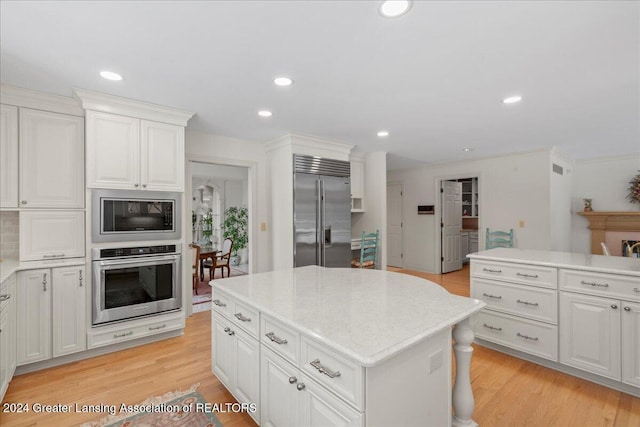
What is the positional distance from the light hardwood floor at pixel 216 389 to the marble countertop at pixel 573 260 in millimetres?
891

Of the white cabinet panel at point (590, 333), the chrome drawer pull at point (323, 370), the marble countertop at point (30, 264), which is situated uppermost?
the marble countertop at point (30, 264)

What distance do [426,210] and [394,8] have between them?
5509mm

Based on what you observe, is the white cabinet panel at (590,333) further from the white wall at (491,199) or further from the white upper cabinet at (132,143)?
the white upper cabinet at (132,143)

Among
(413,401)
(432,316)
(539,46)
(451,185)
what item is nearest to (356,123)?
(539,46)

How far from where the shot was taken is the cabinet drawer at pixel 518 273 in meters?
2.50

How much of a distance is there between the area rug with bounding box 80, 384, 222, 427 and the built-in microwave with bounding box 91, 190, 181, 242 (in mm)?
1477

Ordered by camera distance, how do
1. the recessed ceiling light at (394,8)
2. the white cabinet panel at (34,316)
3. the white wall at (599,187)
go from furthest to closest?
the white wall at (599,187)
the white cabinet panel at (34,316)
the recessed ceiling light at (394,8)

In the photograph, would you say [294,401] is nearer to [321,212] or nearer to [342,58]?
[342,58]

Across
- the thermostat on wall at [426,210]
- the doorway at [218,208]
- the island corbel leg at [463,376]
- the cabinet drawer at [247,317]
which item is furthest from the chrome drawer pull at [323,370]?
the doorway at [218,208]

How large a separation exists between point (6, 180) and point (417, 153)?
5.21 meters

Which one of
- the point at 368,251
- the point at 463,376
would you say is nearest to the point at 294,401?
the point at 463,376

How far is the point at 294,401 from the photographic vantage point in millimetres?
1378

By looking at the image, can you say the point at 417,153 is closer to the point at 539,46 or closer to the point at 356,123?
the point at 356,123

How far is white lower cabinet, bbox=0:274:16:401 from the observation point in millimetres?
2010
